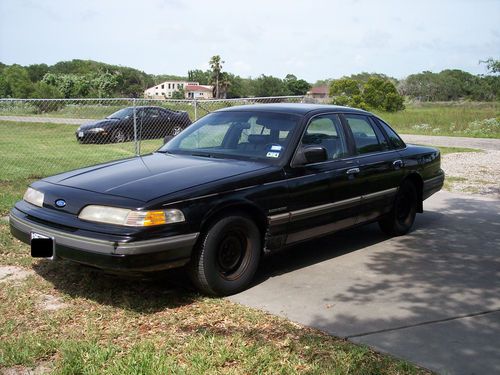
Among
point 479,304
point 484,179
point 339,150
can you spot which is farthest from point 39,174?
point 484,179

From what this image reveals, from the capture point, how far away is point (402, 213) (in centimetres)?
664

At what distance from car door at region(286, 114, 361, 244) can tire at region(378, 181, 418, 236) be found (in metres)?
0.97

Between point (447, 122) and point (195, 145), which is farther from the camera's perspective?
point (447, 122)

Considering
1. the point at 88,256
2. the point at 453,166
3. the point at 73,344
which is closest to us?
the point at 73,344

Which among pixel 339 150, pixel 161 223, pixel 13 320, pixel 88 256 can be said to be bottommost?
pixel 13 320

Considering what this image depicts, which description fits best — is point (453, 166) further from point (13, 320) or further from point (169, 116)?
point (13, 320)

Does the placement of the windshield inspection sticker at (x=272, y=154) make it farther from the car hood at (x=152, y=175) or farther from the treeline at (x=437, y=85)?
the treeline at (x=437, y=85)

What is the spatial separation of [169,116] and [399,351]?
1461 centimetres

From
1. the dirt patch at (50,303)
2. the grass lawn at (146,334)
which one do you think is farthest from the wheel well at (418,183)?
the dirt patch at (50,303)

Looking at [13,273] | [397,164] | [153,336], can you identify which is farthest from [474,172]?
[153,336]

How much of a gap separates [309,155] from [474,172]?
8659 millimetres

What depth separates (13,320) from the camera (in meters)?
3.88

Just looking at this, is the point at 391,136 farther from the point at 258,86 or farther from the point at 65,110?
the point at 258,86

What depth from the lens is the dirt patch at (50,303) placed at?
4.14 m
